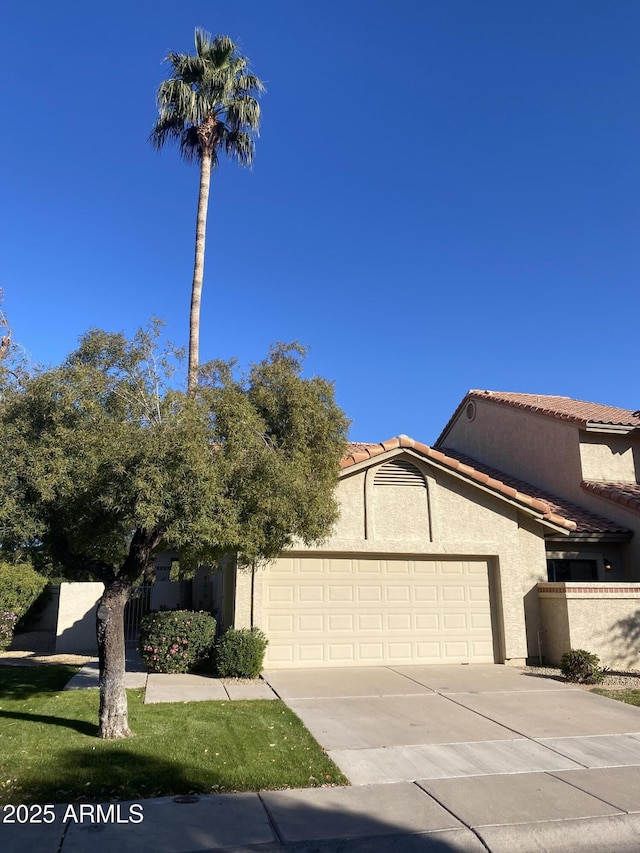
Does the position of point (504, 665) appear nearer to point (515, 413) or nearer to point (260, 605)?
point (260, 605)

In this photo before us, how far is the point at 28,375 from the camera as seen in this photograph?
25.4ft

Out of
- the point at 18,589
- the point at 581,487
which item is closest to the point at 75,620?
the point at 18,589

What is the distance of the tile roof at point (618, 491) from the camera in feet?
52.7

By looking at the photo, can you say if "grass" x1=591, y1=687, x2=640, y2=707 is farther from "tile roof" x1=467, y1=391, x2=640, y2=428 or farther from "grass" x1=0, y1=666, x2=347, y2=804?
"tile roof" x1=467, y1=391, x2=640, y2=428

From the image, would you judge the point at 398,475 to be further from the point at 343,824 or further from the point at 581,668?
the point at 343,824

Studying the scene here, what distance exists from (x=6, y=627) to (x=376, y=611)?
9538 mm

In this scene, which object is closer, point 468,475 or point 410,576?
point 410,576

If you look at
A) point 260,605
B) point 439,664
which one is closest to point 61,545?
point 260,605

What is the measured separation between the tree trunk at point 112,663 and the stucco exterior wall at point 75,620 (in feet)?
32.8

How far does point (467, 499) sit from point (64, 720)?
9.43 m

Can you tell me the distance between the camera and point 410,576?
554 inches

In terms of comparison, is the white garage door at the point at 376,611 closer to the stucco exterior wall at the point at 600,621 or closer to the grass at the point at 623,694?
the stucco exterior wall at the point at 600,621

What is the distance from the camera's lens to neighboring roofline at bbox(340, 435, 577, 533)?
1392 cm

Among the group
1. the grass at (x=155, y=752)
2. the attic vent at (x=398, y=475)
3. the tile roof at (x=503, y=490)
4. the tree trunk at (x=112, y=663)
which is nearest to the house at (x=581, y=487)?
the tile roof at (x=503, y=490)
